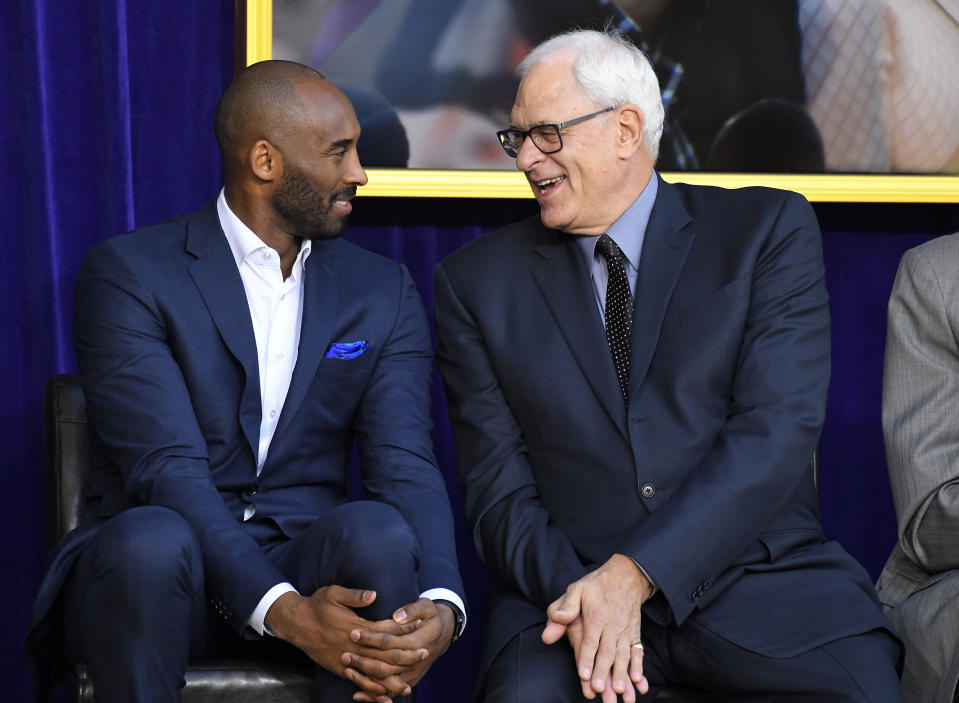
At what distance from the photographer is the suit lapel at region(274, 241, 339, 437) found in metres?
2.15

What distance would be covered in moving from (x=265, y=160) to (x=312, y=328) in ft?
1.12

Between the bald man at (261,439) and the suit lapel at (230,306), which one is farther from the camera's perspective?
the suit lapel at (230,306)

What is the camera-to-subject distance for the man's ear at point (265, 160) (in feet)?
7.45

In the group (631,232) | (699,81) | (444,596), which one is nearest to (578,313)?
(631,232)

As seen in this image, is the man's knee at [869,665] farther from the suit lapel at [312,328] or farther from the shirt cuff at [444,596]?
the suit lapel at [312,328]

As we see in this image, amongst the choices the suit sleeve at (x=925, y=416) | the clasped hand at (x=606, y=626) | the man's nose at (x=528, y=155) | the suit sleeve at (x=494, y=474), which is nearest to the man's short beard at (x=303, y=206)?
the suit sleeve at (x=494, y=474)

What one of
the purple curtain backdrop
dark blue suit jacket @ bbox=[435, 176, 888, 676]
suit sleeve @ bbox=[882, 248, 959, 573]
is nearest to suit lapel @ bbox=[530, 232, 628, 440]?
dark blue suit jacket @ bbox=[435, 176, 888, 676]

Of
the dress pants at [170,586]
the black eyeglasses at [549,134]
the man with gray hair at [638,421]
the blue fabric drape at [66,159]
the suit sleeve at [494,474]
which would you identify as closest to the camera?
the dress pants at [170,586]

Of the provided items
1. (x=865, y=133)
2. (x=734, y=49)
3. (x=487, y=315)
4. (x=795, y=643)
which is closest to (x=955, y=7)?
(x=865, y=133)

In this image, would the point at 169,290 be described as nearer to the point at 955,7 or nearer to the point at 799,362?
the point at 799,362

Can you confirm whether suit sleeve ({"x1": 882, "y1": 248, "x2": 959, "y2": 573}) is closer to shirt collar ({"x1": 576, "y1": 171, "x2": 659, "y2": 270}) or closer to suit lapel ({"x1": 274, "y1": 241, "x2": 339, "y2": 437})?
shirt collar ({"x1": 576, "y1": 171, "x2": 659, "y2": 270})

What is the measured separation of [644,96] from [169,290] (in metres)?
0.93

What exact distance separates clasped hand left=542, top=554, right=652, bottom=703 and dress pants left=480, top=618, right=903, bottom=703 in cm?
4

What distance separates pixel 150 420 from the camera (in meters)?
2.00
